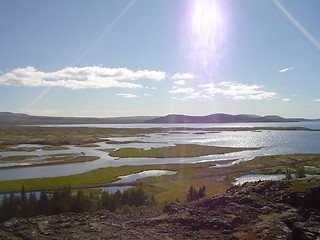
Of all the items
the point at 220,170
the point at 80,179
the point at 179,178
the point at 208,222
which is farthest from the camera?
the point at 220,170

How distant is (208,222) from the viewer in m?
20.7

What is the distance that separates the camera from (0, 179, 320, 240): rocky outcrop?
61.8 feet

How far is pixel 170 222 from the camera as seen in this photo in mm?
21766

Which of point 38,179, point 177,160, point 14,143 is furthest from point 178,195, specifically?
point 14,143

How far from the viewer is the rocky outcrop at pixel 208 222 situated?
18.8m


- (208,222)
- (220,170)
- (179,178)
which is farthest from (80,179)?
(208,222)

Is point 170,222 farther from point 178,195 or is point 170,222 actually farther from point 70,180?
point 70,180

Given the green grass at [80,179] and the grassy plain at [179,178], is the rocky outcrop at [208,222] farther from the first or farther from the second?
the green grass at [80,179]

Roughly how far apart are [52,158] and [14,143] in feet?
188

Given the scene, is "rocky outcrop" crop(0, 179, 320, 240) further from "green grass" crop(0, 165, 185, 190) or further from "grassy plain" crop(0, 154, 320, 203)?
"green grass" crop(0, 165, 185, 190)

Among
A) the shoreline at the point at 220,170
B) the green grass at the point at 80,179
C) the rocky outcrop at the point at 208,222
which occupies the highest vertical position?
the rocky outcrop at the point at 208,222

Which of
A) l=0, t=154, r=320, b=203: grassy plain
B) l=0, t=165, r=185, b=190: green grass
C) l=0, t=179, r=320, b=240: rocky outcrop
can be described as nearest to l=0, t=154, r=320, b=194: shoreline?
l=0, t=154, r=320, b=203: grassy plain

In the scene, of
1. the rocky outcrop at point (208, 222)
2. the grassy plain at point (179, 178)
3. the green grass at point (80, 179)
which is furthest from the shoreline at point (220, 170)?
the rocky outcrop at point (208, 222)

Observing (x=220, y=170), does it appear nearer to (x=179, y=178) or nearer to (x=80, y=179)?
(x=179, y=178)
